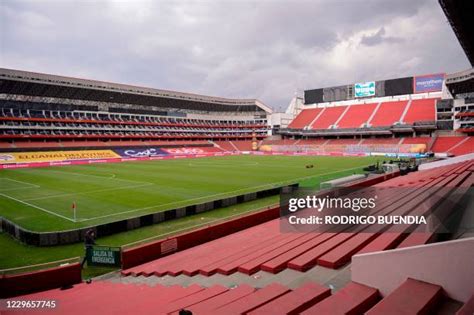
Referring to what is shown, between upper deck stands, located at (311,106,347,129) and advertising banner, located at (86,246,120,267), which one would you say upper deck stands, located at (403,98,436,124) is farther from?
advertising banner, located at (86,246,120,267)

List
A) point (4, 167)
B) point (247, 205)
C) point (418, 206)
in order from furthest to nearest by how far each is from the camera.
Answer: point (4, 167), point (247, 205), point (418, 206)

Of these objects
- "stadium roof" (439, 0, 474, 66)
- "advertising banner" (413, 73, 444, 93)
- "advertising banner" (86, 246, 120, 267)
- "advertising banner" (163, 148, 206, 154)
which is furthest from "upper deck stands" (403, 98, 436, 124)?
"advertising banner" (86, 246, 120, 267)

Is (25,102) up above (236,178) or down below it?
above

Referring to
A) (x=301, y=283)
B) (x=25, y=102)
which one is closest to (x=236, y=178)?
(x=301, y=283)

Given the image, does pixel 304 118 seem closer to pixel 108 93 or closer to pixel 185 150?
pixel 185 150

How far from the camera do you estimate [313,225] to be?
9.34 metres

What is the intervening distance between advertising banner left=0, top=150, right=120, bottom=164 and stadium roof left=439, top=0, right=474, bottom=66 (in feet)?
203

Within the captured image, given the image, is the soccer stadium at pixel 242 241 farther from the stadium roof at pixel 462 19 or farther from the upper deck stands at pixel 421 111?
the upper deck stands at pixel 421 111

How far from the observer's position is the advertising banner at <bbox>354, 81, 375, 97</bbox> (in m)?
88.8

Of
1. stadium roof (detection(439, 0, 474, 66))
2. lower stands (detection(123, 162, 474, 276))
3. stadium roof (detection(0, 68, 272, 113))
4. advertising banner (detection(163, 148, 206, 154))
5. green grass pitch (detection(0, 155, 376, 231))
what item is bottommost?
green grass pitch (detection(0, 155, 376, 231))

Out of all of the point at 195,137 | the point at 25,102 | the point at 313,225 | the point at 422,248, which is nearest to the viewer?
the point at 422,248

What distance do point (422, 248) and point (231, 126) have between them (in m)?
103

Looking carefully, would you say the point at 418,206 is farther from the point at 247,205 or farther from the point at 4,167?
the point at 4,167

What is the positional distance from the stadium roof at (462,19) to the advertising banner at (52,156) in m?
61.8
